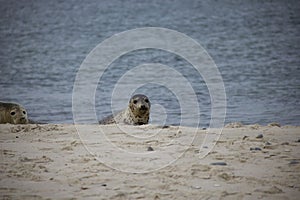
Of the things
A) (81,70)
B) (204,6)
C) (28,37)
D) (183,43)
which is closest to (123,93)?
(81,70)

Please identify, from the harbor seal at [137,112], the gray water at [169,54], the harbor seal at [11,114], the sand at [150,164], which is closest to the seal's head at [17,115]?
the harbor seal at [11,114]

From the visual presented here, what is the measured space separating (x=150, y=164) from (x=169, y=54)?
54.2ft

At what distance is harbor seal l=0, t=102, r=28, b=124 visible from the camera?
431 inches

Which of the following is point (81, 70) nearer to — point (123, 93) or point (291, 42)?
point (123, 93)

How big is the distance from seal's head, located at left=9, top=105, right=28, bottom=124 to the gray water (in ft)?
5.49

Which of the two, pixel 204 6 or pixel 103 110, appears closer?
pixel 103 110

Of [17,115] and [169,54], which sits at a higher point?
[169,54]

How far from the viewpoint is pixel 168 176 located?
571cm

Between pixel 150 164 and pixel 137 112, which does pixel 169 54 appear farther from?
pixel 150 164


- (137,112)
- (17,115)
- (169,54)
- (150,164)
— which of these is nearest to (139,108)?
(137,112)

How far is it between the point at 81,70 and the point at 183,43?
774cm

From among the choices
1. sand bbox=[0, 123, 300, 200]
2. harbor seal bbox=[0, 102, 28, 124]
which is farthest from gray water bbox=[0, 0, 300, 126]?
sand bbox=[0, 123, 300, 200]

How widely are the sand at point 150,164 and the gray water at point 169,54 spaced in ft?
15.4

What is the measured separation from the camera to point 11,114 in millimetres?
11070
